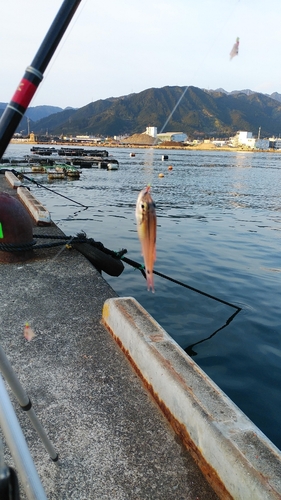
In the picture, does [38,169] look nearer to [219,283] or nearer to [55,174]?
[55,174]

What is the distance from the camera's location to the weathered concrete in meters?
2.89

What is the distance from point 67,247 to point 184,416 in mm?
5984

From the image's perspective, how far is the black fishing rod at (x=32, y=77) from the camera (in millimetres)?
2156

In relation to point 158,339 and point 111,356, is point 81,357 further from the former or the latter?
point 158,339

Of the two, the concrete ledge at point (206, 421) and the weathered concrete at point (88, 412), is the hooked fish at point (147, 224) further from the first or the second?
the weathered concrete at point (88, 412)

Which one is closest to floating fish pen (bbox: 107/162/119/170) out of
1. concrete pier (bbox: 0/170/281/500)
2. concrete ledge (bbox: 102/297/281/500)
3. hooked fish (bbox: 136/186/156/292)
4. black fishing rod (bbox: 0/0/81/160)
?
concrete pier (bbox: 0/170/281/500)

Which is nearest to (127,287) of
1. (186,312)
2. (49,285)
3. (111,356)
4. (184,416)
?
(186,312)

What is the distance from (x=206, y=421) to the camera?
3004mm

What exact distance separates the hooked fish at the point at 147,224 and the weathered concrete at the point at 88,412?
6.91 ft

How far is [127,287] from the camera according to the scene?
10.4m

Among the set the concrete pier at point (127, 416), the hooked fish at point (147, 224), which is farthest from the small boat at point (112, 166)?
the hooked fish at point (147, 224)

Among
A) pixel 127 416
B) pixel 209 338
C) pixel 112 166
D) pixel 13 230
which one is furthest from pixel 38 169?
pixel 127 416

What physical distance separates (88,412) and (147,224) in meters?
2.72

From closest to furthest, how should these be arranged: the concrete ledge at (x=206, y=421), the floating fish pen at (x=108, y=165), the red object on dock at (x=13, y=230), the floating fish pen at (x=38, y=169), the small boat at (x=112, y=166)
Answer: the concrete ledge at (x=206, y=421)
the red object on dock at (x=13, y=230)
the floating fish pen at (x=38, y=169)
the small boat at (x=112, y=166)
the floating fish pen at (x=108, y=165)
